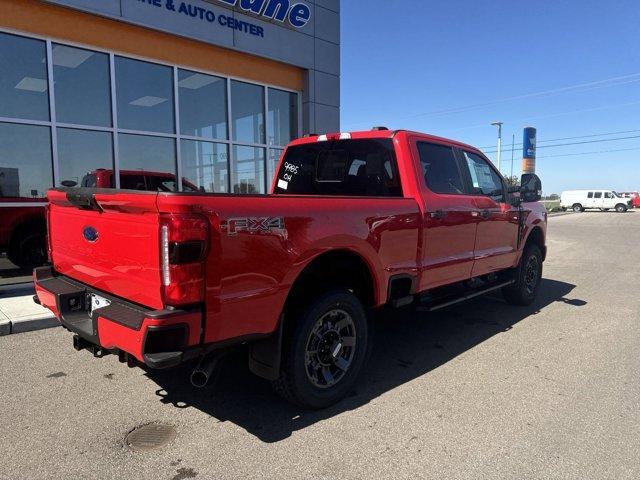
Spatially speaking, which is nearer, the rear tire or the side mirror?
the side mirror

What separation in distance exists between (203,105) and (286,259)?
821 cm

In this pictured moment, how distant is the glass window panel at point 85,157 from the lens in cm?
797

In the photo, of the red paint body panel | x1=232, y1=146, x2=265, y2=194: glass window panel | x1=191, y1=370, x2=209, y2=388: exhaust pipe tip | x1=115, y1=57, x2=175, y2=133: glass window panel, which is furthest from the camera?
x1=232, y1=146, x2=265, y2=194: glass window panel

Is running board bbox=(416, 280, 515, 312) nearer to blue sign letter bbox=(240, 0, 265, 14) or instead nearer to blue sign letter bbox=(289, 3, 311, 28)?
blue sign letter bbox=(240, 0, 265, 14)

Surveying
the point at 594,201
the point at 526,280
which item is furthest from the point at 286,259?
the point at 594,201

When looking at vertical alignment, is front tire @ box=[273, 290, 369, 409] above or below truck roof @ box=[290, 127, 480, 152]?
below

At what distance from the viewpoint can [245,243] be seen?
2674 millimetres

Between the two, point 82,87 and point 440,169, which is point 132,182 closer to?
point 82,87

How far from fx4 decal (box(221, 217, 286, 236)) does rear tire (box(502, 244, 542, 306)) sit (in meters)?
4.41

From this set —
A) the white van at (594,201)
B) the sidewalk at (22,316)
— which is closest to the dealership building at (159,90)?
the sidewalk at (22,316)

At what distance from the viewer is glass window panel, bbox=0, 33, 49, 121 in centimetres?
743

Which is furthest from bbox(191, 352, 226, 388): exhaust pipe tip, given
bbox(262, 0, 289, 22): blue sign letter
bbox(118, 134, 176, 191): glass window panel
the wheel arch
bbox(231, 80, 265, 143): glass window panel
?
bbox(262, 0, 289, 22): blue sign letter

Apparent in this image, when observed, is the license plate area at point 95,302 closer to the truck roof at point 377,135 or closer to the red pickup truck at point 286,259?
the red pickup truck at point 286,259

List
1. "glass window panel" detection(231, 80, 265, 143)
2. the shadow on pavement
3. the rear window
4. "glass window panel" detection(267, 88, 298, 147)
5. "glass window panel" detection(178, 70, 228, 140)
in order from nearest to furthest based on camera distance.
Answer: the shadow on pavement < the rear window < "glass window panel" detection(178, 70, 228, 140) < "glass window panel" detection(231, 80, 265, 143) < "glass window panel" detection(267, 88, 298, 147)
